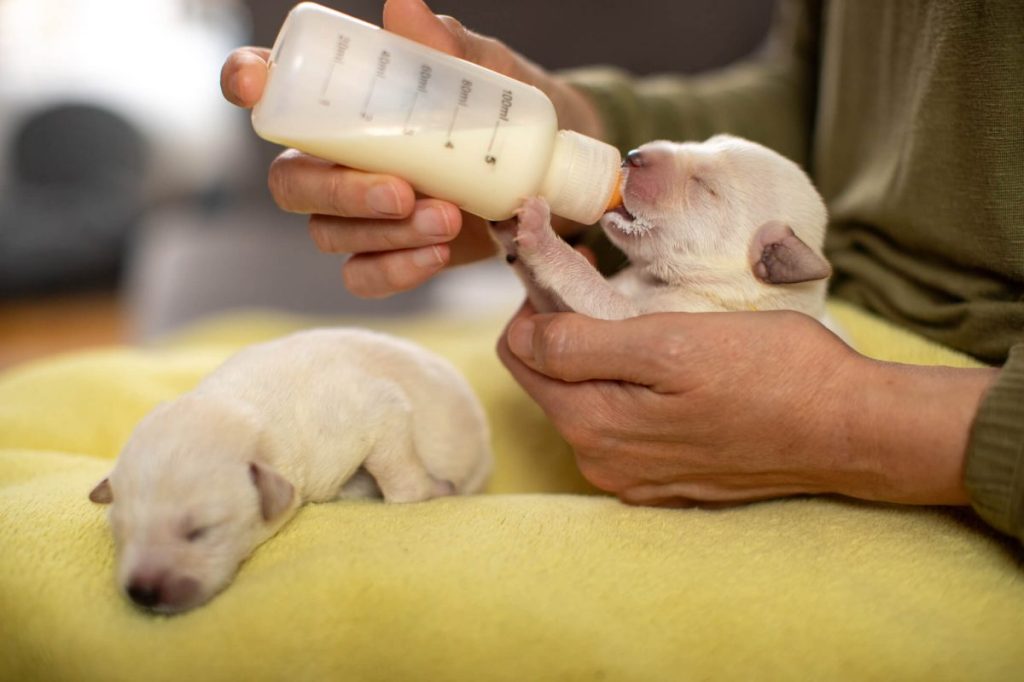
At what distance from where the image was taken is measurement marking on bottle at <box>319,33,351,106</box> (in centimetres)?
100

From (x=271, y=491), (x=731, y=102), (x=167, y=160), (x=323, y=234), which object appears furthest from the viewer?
(x=167, y=160)

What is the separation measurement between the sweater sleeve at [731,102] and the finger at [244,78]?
29.2 inches

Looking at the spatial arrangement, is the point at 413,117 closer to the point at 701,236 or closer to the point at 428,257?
the point at 428,257

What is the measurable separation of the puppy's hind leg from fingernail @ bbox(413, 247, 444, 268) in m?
0.22

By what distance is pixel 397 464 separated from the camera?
1.26 m

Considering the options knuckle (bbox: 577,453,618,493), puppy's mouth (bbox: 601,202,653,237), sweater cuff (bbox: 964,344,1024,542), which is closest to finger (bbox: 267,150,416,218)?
puppy's mouth (bbox: 601,202,653,237)

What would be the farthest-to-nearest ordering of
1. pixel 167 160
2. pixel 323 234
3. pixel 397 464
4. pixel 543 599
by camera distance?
1. pixel 167 160
2. pixel 323 234
3. pixel 397 464
4. pixel 543 599

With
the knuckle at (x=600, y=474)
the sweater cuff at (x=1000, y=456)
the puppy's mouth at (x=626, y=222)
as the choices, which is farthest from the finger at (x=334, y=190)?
the sweater cuff at (x=1000, y=456)

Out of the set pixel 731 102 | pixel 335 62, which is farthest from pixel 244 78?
pixel 731 102

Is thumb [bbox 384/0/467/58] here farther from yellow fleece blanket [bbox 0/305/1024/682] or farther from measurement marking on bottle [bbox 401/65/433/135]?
yellow fleece blanket [bbox 0/305/1024/682]

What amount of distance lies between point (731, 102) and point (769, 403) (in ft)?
3.39

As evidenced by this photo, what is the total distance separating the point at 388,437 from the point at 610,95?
2.76 feet

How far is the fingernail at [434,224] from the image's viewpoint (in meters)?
1.15

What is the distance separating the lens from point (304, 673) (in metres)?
0.91
